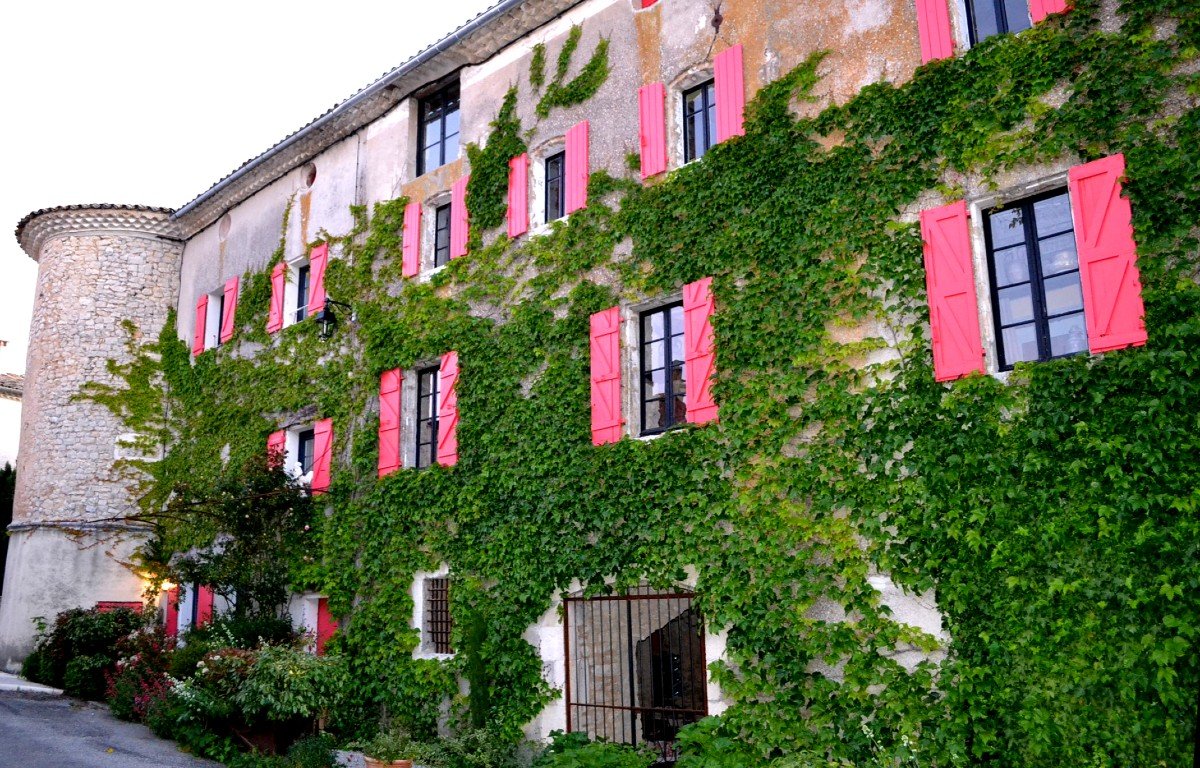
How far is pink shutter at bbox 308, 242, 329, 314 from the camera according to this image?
1402 cm

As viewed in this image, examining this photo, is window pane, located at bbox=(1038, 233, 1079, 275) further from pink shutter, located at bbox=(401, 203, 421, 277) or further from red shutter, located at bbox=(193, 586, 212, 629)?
red shutter, located at bbox=(193, 586, 212, 629)

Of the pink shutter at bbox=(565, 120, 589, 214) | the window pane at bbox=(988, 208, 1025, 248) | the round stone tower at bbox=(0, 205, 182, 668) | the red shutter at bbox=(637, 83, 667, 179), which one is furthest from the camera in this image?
the round stone tower at bbox=(0, 205, 182, 668)

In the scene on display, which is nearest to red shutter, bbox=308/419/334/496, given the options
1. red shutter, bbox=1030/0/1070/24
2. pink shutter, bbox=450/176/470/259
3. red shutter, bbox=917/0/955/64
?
pink shutter, bbox=450/176/470/259

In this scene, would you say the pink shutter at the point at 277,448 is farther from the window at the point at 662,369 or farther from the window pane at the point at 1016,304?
the window pane at the point at 1016,304

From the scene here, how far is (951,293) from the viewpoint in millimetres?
7695

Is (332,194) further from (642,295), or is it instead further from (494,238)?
(642,295)

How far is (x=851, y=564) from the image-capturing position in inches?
307

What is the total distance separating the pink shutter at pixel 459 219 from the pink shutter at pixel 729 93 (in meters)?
3.78

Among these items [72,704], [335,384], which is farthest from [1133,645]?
[72,704]

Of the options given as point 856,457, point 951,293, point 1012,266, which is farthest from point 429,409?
point 1012,266

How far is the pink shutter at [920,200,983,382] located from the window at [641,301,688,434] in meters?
2.67

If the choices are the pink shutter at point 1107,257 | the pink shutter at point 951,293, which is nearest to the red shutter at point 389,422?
the pink shutter at point 951,293

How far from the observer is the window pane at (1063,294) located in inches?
Result: 291

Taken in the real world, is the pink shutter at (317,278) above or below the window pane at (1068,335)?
above
